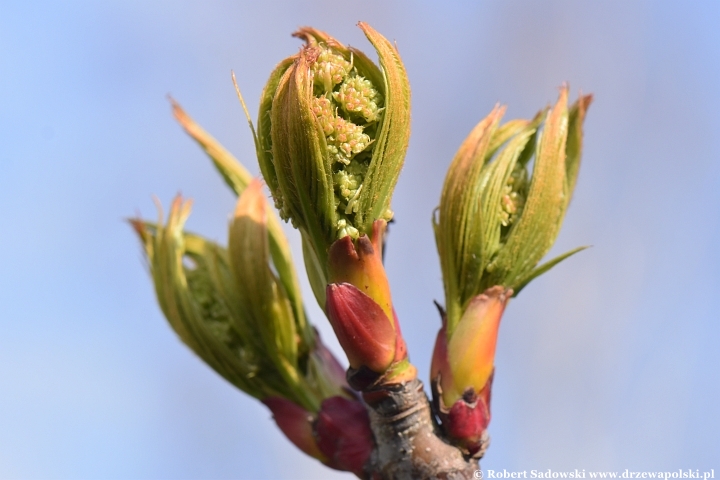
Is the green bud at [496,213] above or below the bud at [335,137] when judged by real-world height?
below

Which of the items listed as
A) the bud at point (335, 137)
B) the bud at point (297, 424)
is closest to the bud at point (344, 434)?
the bud at point (297, 424)

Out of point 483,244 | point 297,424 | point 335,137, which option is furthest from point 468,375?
point 335,137

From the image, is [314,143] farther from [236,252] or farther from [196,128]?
[196,128]

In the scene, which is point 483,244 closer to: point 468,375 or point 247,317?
point 468,375

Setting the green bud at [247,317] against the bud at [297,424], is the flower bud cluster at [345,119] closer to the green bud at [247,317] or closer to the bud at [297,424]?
the green bud at [247,317]

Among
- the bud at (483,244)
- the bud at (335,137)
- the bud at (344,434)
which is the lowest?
the bud at (344,434)

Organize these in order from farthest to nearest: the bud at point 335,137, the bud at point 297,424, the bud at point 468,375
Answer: the bud at point 297,424, the bud at point 468,375, the bud at point 335,137

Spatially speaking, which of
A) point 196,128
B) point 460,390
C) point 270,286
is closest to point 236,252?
point 270,286
